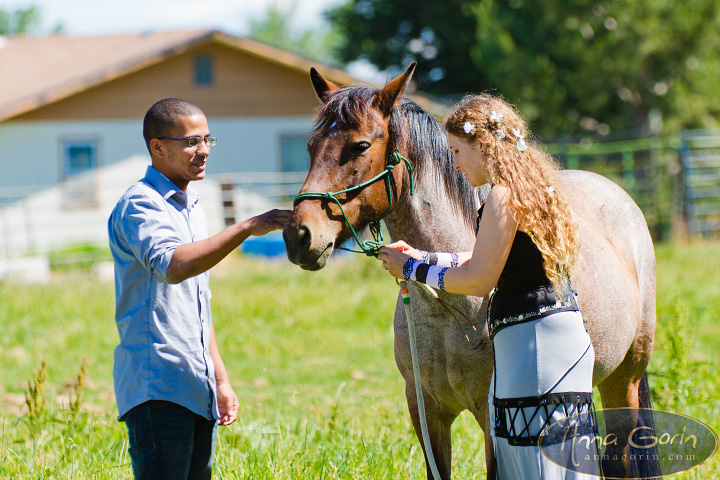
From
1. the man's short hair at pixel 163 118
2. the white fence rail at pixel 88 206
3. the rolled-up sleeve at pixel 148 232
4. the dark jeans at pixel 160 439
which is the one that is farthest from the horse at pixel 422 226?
the white fence rail at pixel 88 206

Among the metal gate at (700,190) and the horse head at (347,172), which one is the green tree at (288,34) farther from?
the horse head at (347,172)

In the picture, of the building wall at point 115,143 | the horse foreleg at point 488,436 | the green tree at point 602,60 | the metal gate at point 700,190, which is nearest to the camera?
the horse foreleg at point 488,436

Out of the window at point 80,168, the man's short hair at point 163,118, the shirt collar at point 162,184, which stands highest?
the window at point 80,168

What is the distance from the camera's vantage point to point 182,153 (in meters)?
2.82

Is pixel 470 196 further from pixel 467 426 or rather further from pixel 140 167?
pixel 140 167

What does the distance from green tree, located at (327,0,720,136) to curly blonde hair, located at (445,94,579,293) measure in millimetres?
13038

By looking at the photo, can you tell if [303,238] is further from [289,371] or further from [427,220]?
[289,371]

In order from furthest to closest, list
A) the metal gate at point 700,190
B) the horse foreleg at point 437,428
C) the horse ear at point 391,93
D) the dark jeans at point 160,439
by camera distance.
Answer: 1. the metal gate at point 700,190
2. the horse foreleg at point 437,428
3. the horse ear at point 391,93
4. the dark jeans at point 160,439

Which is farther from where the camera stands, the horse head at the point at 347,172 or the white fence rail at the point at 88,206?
the white fence rail at the point at 88,206

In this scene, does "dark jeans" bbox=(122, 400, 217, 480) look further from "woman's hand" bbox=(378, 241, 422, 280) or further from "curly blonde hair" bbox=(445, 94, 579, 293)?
"curly blonde hair" bbox=(445, 94, 579, 293)

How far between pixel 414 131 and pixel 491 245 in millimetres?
802

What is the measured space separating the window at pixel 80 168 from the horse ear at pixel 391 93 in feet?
53.0

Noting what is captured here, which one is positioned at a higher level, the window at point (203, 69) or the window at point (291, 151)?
the window at point (203, 69)

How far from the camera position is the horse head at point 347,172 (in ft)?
9.02
